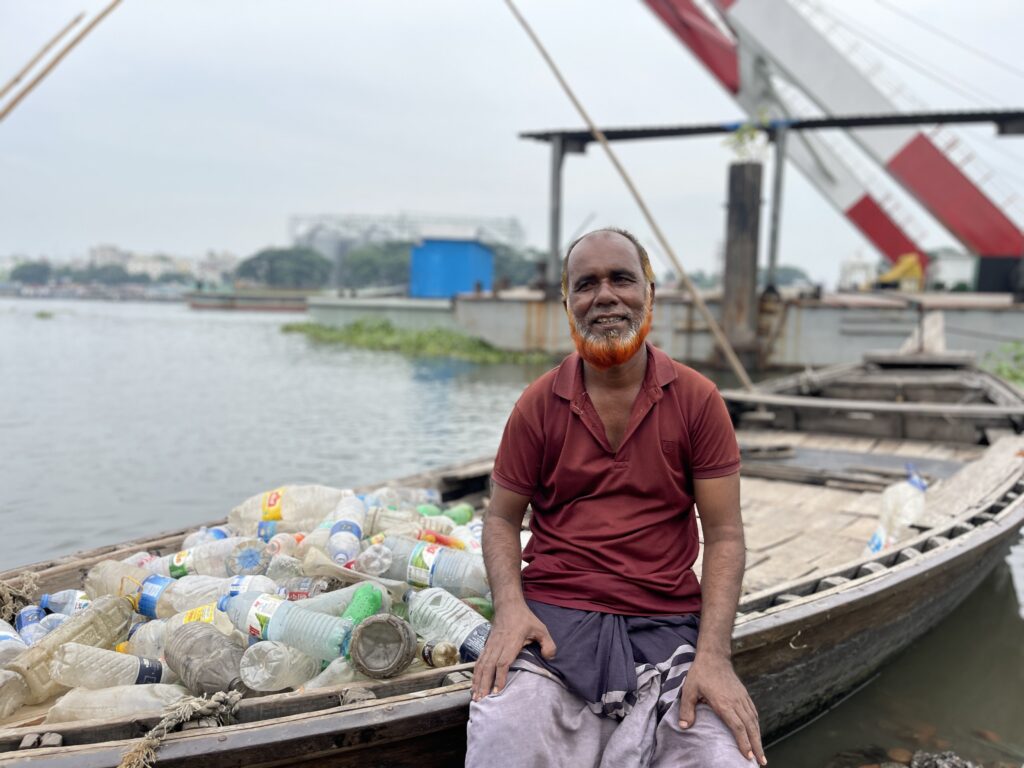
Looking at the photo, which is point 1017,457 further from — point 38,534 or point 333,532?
point 38,534

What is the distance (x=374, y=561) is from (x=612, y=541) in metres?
1.31

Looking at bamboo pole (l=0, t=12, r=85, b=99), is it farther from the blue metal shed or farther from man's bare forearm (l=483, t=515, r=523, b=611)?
the blue metal shed

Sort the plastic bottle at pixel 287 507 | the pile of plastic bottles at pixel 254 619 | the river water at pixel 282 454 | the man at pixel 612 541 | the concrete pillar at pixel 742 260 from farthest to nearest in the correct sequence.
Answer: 1. the concrete pillar at pixel 742 260
2. the river water at pixel 282 454
3. the plastic bottle at pixel 287 507
4. the pile of plastic bottles at pixel 254 619
5. the man at pixel 612 541

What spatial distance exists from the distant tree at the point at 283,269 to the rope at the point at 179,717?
82.7m

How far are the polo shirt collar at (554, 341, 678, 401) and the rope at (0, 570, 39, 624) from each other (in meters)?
2.50

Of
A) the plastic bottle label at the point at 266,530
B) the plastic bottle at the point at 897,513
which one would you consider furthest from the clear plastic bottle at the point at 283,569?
the plastic bottle at the point at 897,513

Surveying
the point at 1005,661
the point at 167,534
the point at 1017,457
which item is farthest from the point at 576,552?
the point at 1017,457

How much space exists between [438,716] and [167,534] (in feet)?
7.89

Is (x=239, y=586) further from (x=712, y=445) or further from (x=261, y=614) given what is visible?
(x=712, y=445)

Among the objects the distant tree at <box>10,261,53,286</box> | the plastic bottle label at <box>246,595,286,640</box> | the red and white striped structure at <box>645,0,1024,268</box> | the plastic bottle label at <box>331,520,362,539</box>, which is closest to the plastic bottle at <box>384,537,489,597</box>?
the plastic bottle label at <box>331,520,362,539</box>

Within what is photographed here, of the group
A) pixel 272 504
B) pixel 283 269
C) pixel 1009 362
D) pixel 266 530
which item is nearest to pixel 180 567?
pixel 266 530

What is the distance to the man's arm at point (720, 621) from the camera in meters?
1.97

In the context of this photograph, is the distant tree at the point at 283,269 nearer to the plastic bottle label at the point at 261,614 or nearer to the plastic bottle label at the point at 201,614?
the plastic bottle label at the point at 201,614

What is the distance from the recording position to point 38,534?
7285 millimetres
